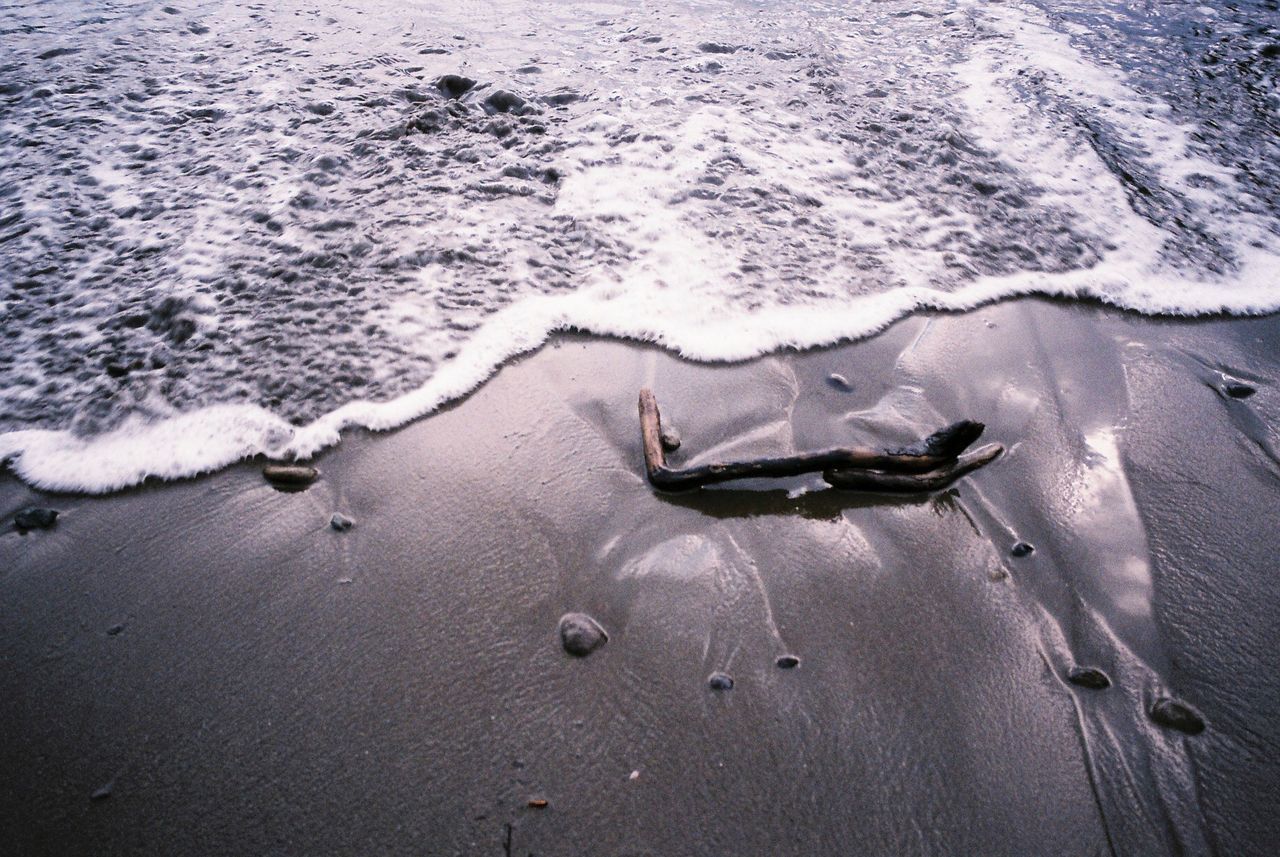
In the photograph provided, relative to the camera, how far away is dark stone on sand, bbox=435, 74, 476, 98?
15.4 ft

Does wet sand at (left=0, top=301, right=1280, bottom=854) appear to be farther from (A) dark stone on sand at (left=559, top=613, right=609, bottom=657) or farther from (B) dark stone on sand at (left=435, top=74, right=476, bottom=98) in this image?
(B) dark stone on sand at (left=435, top=74, right=476, bottom=98)

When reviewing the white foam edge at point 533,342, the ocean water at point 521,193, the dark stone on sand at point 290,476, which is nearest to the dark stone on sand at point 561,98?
the ocean water at point 521,193

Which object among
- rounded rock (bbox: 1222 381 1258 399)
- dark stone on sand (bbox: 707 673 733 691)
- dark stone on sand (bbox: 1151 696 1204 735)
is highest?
rounded rock (bbox: 1222 381 1258 399)

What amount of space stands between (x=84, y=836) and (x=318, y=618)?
0.64 metres

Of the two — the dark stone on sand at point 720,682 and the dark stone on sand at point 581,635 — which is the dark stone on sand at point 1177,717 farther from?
the dark stone on sand at point 581,635

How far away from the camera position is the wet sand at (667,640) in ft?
5.27

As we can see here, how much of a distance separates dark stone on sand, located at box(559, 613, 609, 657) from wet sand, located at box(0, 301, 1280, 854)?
31mm

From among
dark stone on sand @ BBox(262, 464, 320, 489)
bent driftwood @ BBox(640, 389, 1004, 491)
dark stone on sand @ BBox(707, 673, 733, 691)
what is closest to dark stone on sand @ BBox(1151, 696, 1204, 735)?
bent driftwood @ BBox(640, 389, 1004, 491)

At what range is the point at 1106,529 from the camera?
7.35 ft

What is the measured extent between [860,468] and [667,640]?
33.1 inches

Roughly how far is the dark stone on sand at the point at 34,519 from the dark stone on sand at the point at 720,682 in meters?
2.08

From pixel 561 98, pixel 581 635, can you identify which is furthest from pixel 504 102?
pixel 581 635

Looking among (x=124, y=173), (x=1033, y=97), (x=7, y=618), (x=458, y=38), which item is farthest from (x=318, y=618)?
(x=1033, y=97)

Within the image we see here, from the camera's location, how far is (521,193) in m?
3.83
